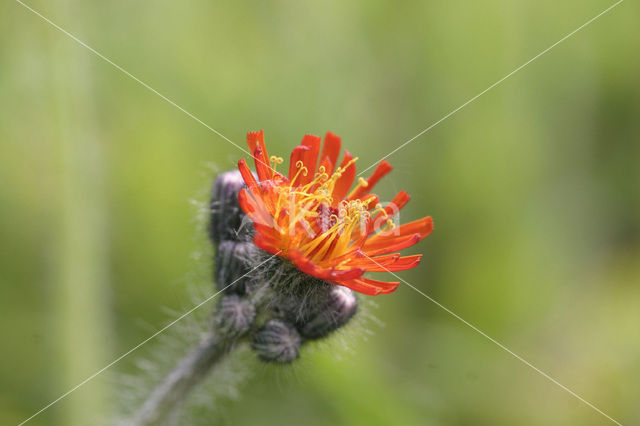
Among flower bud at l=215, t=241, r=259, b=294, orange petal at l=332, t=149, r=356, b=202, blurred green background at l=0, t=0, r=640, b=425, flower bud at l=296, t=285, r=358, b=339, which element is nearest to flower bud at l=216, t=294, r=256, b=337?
flower bud at l=215, t=241, r=259, b=294

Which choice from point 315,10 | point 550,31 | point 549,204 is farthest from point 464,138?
point 315,10

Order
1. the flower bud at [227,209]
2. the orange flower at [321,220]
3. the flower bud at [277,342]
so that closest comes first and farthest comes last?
the orange flower at [321,220], the flower bud at [277,342], the flower bud at [227,209]

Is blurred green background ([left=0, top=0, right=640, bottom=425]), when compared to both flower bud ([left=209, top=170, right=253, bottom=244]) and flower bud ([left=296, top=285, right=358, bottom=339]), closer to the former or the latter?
flower bud ([left=209, top=170, right=253, bottom=244])

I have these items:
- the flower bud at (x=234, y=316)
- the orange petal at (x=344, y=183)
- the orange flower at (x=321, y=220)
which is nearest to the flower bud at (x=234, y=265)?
the flower bud at (x=234, y=316)

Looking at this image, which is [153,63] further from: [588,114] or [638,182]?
[638,182]

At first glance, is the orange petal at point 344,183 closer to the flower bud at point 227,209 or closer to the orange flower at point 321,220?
the orange flower at point 321,220

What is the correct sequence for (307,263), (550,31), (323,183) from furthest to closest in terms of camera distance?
(550,31) → (323,183) → (307,263)

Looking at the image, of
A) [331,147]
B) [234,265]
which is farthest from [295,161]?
[234,265]
